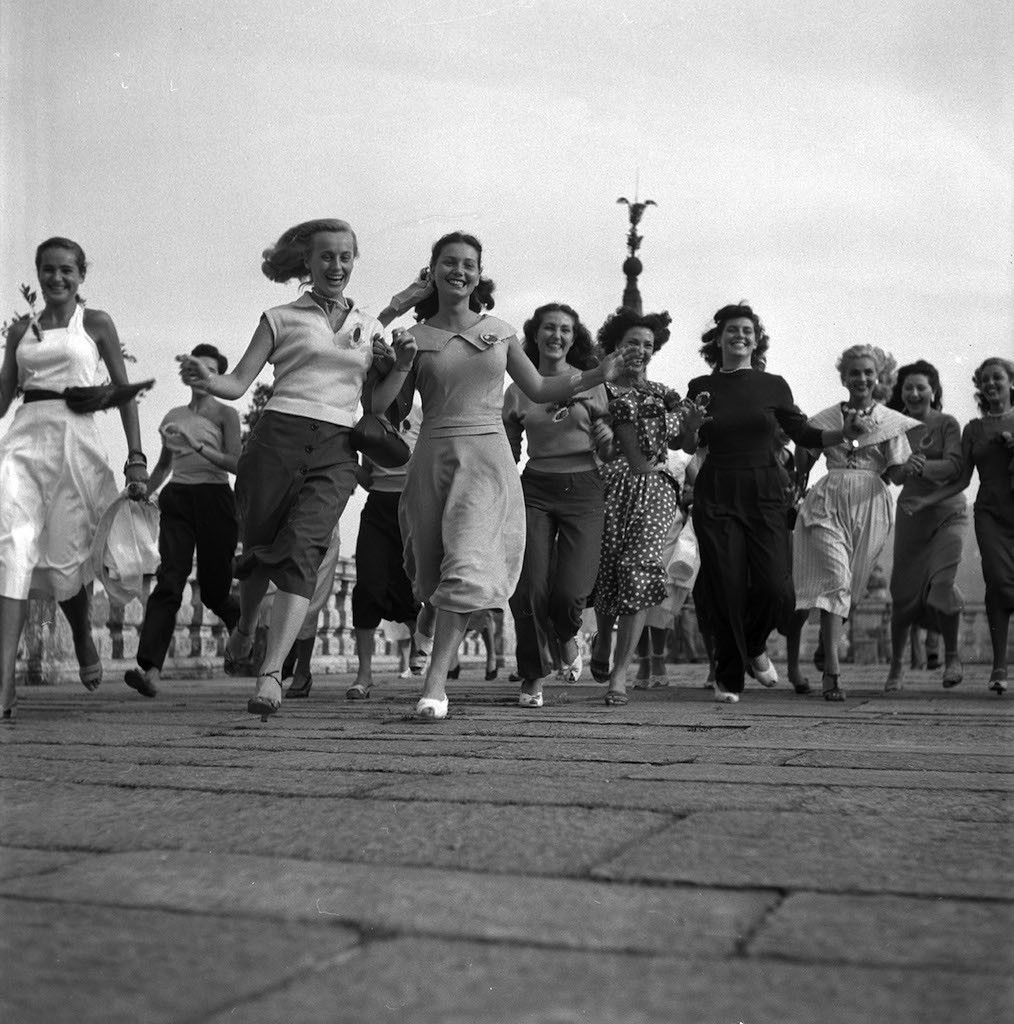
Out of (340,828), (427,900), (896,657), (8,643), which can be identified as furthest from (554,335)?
(427,900)

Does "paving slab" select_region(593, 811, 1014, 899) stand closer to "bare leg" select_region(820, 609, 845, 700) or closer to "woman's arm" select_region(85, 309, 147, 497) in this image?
"woman's arm" select_region(85, 309, 147, 497)

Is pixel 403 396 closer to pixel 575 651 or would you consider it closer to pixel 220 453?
pixel 220 453

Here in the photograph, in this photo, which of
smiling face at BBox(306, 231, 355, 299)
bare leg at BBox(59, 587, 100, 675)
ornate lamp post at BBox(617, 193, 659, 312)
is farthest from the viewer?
ornate lamp post at BBox(617, 193, 659, 312)

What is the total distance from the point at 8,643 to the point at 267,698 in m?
1.05

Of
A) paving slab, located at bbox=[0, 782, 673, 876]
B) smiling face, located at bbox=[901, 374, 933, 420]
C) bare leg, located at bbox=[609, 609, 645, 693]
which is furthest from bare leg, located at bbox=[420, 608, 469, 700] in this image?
smiling face, located at bbox=[901, 374, 933, 420]

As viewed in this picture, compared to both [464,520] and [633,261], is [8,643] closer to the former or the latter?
[464,520]

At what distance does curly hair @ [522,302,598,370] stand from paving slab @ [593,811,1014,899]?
5.08 m

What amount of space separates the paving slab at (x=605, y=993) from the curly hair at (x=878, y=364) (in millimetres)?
7073

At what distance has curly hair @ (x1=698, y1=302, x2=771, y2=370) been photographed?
26.8ft

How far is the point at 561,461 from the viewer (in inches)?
292

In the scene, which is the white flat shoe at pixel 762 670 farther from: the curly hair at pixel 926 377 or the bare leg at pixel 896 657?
the curly hair at pixel 926 377

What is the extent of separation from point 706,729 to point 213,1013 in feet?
12.9

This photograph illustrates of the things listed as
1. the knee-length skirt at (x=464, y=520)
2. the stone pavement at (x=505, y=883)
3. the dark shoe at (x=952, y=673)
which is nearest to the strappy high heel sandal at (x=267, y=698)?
the knee-length skirt at (x=464, y=520)

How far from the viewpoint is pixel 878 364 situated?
8.56 m
